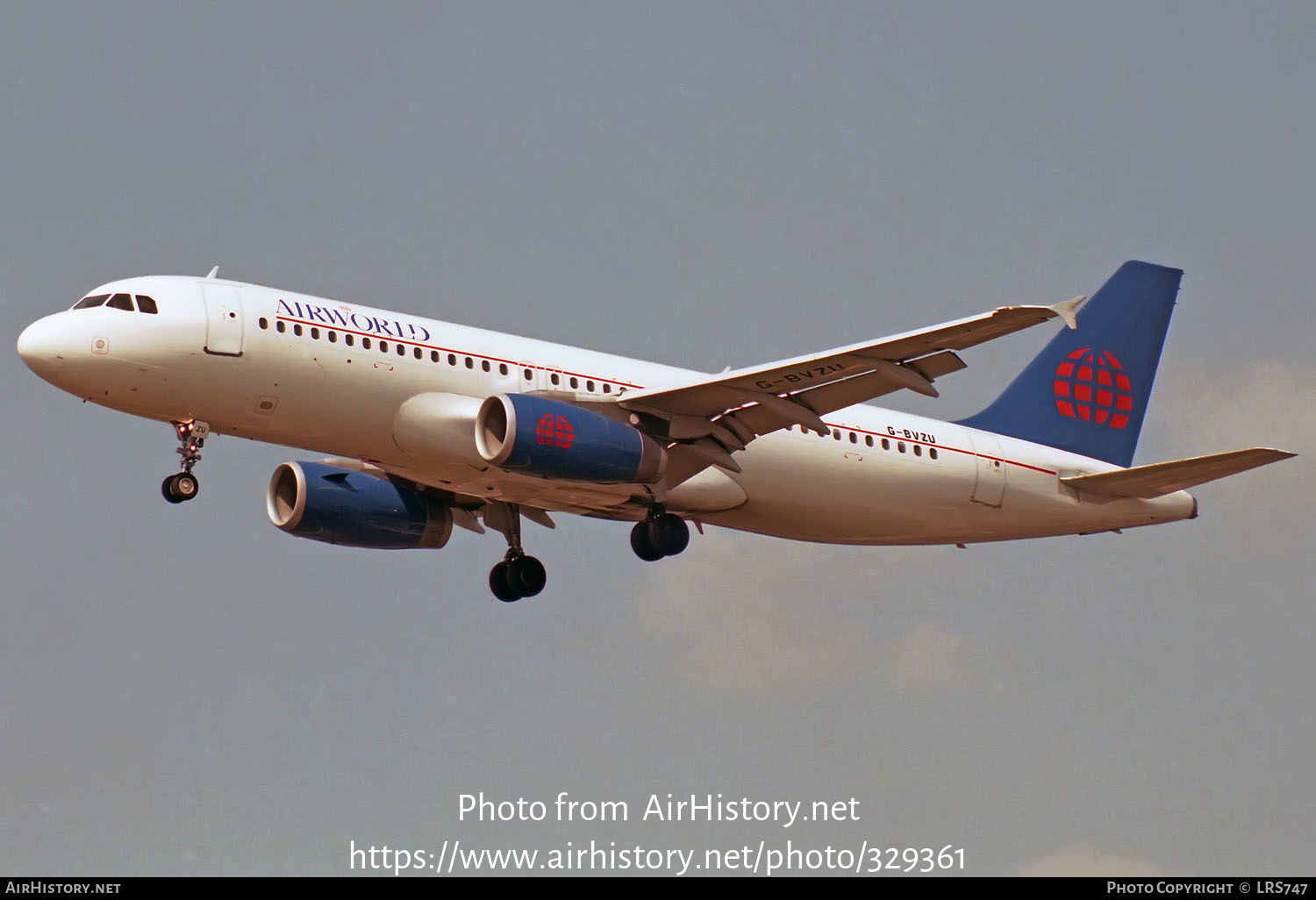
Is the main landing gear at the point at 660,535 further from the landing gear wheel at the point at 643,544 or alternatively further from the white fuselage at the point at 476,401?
the white fuselage at the point at 476,401

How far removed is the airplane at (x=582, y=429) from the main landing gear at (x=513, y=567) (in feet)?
0.13

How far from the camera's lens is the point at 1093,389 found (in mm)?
45344

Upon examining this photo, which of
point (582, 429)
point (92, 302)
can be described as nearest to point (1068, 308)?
point (582, 429)

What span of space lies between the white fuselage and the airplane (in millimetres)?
42

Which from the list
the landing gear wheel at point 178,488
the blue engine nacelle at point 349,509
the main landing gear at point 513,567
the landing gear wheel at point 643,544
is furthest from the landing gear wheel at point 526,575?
the landing gear wheel at point 178,488

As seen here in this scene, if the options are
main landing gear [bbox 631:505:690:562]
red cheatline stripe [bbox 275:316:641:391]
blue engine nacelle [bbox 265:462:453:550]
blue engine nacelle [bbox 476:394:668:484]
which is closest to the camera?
blue engine nacelle [bbox 476:394:668:484]

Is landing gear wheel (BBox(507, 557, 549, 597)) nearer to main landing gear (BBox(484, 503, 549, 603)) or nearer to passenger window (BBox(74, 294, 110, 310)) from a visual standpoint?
main landing gear (BBox(484, 503, 549, 603))

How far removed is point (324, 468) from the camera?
41188mm

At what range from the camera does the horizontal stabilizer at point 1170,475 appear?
3778cm

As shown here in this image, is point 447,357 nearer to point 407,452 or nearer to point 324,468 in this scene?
point 407,452

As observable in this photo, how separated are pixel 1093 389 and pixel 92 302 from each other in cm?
2116

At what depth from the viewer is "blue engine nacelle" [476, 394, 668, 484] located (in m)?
36.0

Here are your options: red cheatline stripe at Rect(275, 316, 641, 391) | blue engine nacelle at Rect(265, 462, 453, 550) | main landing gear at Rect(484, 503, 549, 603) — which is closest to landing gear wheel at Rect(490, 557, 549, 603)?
main landing gear at Rect(484, 503, 549, 603)

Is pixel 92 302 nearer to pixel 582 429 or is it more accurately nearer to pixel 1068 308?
pixel 582 429
